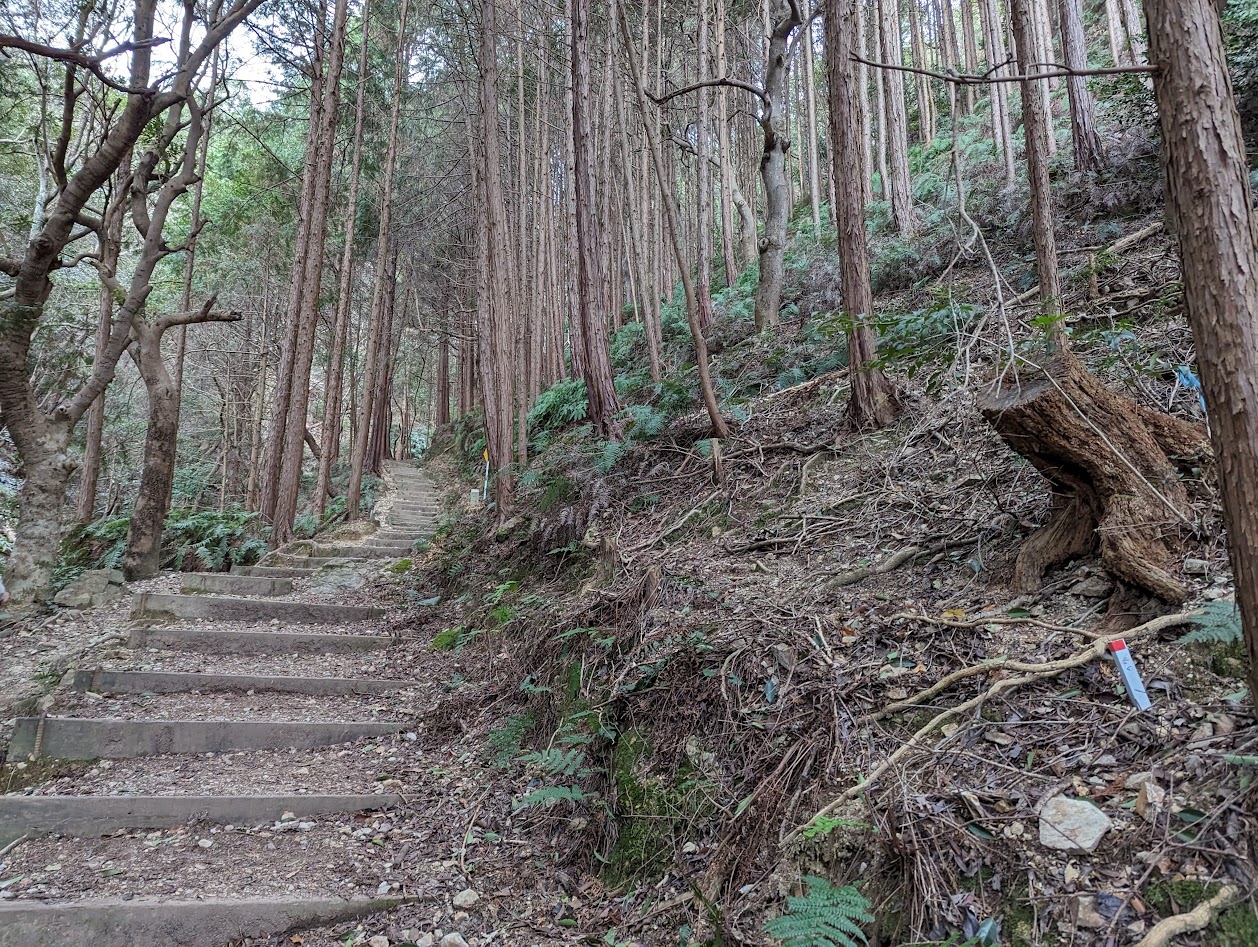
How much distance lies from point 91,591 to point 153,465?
184cm

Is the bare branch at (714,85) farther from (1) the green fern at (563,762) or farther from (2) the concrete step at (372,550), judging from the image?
(2) the concrete step at (372,550)

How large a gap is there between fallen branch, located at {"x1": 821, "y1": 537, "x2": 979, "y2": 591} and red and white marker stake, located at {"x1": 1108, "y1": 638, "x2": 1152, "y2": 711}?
1492 mm

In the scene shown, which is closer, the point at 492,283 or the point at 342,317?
the point at 492,283

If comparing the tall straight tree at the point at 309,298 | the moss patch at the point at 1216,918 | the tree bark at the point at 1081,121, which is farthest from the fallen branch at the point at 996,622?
the tall straight tree at the point at 309,298

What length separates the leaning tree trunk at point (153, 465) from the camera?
25.7 ft

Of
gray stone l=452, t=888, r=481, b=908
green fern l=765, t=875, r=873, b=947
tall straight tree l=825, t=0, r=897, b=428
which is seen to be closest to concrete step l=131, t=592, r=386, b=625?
gray stone l=452, t=888, r=481, b=908

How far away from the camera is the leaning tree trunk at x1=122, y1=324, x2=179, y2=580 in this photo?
309 inches

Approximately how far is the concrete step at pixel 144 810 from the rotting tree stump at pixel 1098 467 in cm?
395

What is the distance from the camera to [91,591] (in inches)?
267

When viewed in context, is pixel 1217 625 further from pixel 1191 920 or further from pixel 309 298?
pixel 309 298

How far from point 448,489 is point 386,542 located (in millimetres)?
6647

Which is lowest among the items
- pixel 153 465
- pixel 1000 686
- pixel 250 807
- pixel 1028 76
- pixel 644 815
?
pixel 250 807

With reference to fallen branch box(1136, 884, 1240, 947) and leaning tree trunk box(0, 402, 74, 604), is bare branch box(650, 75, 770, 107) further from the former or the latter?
leaning tree trunk box(0, 402, 74, 604)

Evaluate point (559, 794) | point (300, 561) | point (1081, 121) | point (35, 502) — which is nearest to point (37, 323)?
point (35, 502)
